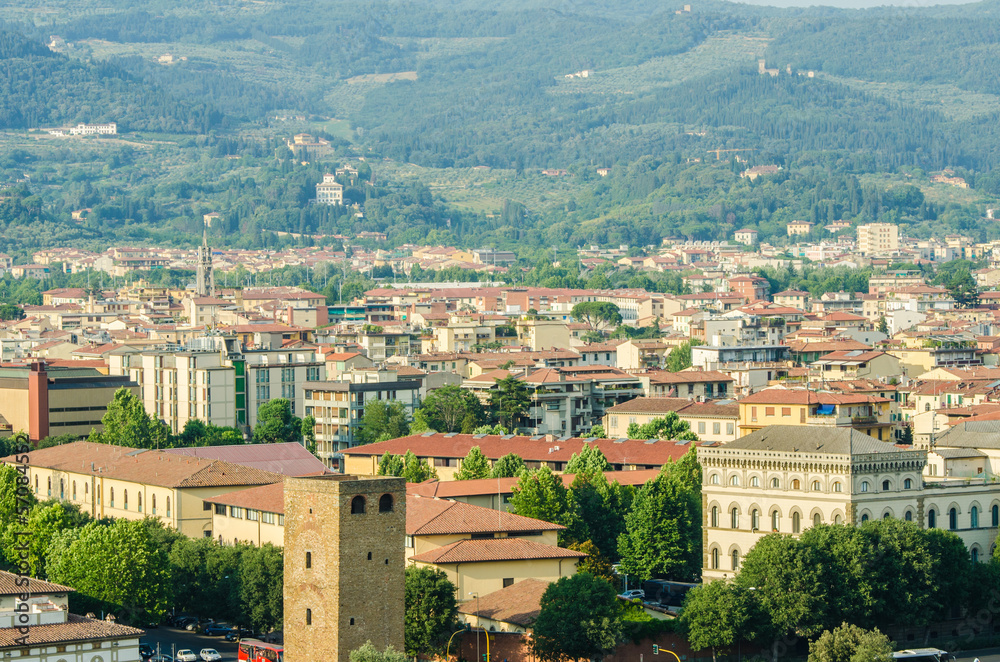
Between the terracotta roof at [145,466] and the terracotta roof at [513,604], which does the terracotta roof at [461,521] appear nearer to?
the terracotta roof at [513,604]

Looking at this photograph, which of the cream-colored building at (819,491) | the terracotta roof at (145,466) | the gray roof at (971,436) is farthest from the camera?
the terracotta roof at (145,466)

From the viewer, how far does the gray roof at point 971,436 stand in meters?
58.0

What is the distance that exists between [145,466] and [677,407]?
23.4m

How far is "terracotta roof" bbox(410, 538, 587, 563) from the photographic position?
1914 inches

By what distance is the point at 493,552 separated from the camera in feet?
161

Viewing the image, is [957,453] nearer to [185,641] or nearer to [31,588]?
[185,641]

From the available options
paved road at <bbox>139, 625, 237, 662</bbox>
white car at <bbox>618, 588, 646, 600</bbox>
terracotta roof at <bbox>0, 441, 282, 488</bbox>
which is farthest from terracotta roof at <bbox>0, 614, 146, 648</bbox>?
terracotta roof at <bbox>0, 441, 282, 488</bbox>

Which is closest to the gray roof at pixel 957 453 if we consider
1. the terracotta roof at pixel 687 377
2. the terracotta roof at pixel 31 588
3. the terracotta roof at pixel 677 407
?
the terracotta roof at pixel 677 407

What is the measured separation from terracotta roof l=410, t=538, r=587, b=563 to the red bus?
5179 mm

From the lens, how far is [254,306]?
15162 centimetres

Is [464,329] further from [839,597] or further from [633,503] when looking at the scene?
[839,597]

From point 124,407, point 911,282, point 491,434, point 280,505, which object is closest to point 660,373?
point 491,434

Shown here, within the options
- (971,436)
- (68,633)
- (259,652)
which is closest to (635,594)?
(259,652)

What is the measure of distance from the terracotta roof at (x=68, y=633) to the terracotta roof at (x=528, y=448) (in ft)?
93.7
